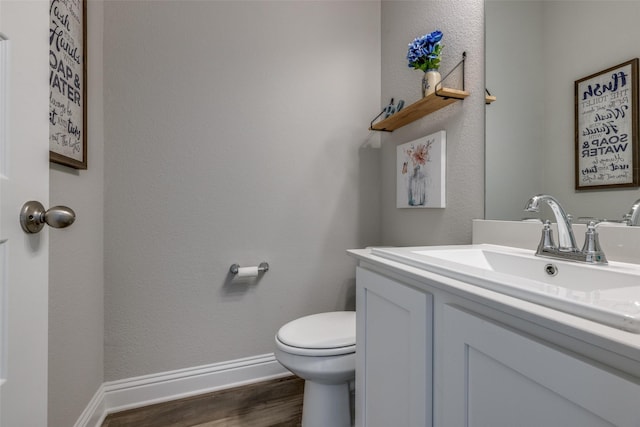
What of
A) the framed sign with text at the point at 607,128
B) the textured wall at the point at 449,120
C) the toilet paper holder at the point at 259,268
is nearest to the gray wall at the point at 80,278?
the toilet paper holder at the point at 259,268

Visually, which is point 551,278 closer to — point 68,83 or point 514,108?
point 514,108

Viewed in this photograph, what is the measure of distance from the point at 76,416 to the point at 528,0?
2.23 meters

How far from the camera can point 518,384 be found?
0.48 m

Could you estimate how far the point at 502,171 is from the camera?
3.76 feet

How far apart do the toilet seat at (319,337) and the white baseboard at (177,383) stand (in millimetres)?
518

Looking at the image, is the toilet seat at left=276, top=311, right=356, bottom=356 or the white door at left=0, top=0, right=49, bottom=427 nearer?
the white door at left=0, top=0, right=49, bottom=427

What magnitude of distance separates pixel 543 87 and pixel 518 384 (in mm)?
959

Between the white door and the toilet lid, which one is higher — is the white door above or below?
above

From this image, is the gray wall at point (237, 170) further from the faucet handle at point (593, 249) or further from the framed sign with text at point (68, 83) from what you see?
the faucet handle at point (593, 249)

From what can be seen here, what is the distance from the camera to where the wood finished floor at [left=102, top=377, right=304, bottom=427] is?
1362 mm

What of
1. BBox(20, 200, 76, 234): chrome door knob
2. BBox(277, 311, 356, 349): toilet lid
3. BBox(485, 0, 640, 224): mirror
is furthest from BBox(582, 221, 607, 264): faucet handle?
BBox(20, 200, 76, 234): chrome door knob

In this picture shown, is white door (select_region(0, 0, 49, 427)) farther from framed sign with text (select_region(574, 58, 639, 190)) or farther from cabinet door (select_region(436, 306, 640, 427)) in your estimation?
framed sign with text (select_region(574, 58, 639, 190))

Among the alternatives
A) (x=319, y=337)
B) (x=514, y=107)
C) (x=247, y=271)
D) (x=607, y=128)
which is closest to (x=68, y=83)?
(x=247, y=271)

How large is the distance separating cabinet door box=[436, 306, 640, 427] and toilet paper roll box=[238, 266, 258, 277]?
112 cm
